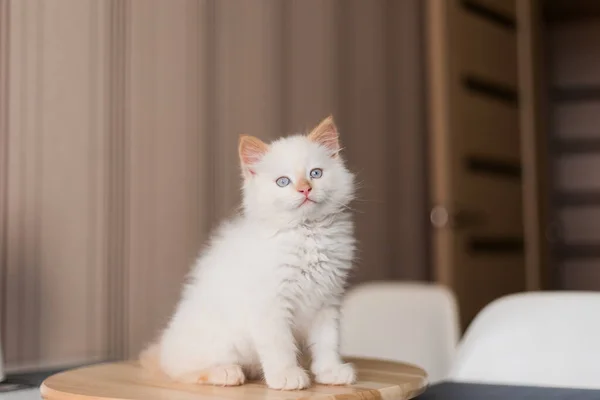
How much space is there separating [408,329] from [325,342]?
104 cm

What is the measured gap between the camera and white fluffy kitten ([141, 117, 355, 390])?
978mm

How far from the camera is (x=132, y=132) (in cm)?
185

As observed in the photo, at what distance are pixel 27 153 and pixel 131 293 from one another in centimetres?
45

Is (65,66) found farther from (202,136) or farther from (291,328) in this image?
(291,328)

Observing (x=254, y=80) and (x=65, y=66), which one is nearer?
(x=65, y=66)

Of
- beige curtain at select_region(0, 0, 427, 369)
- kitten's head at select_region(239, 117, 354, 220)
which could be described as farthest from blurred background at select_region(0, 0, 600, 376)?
kitten's head at select_region(239, 117, 354, 220)

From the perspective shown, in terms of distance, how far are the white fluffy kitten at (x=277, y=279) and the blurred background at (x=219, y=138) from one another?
0.44 feet

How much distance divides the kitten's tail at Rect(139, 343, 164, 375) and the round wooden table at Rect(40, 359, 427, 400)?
2 centimetres

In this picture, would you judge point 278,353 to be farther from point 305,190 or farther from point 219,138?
point 219,138

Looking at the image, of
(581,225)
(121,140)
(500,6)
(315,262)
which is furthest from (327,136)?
(581,225)

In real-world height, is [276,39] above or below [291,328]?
above

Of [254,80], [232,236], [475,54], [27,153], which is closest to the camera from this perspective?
[232,236]

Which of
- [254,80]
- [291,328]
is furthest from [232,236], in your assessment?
[254,80]

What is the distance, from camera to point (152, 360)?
112 cm
